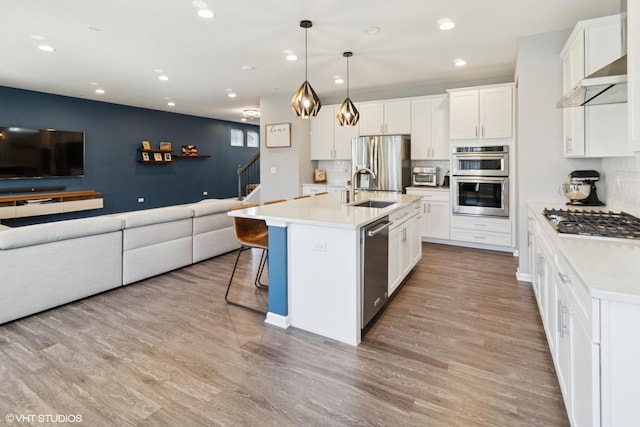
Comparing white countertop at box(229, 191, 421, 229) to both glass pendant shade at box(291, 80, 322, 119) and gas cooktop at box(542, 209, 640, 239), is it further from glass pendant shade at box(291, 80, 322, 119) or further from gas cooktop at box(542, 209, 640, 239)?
gas cooktop at box(542, 209, 640, 239)

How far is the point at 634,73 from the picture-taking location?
1.64 metres

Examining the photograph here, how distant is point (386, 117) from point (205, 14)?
11.9ft

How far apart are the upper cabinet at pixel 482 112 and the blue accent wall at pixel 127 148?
287 inches

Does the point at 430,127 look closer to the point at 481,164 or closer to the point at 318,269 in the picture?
the point at 481,164

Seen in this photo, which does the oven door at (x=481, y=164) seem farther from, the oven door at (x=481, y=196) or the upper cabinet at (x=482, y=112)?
the upper cabinet at (x=482, y=112)

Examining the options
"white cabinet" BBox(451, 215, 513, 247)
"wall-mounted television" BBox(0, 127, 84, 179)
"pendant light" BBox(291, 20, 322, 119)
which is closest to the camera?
"pendant light" BBox(291, 20, 322, 119)

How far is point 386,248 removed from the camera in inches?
119

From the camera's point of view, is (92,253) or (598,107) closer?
(598,107)

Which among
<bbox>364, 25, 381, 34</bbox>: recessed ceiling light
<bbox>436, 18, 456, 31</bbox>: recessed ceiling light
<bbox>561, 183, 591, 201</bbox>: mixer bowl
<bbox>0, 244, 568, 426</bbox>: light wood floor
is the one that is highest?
<bbox>364, 25, 381, 34</bbox>: recessed ceiling light

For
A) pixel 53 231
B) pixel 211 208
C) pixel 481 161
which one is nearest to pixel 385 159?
pixel 481 161

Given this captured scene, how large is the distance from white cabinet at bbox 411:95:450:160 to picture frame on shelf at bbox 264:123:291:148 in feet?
7.88

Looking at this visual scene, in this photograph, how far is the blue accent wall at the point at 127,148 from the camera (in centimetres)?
678

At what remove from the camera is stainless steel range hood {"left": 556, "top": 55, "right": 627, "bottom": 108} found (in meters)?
1.88

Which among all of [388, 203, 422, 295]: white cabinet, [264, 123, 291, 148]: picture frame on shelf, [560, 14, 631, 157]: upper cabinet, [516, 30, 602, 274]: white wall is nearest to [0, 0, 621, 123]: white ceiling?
[516, 30, 602, 274]: white wall
